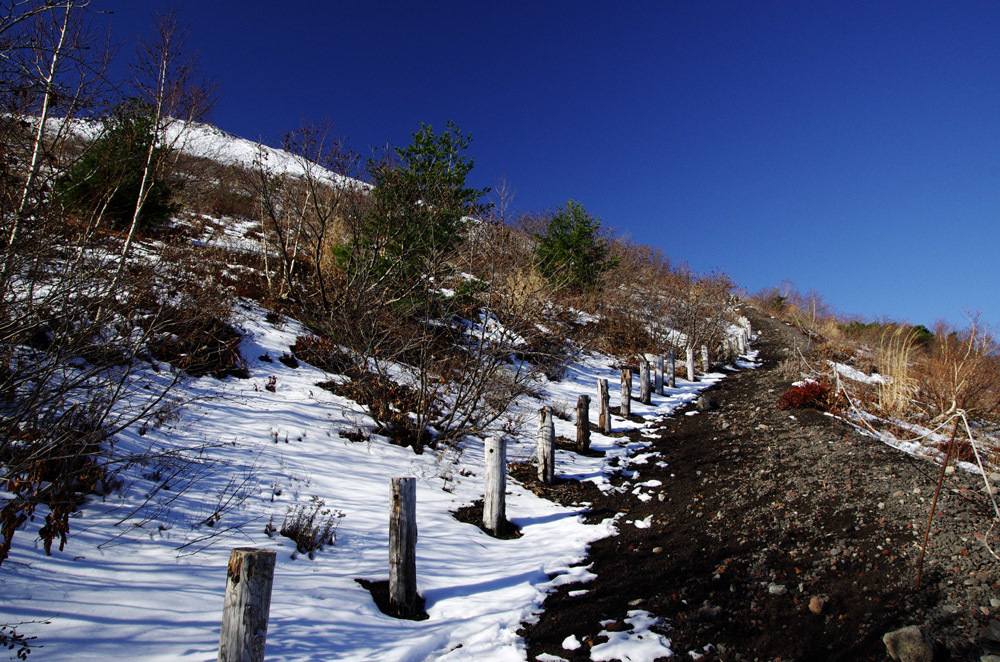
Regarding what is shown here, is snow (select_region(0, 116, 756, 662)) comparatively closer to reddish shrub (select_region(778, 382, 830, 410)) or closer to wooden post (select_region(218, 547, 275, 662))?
wooden post (select_region(218, 547, 275, 662))

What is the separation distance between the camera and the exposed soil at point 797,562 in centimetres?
314

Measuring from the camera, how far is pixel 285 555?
4.00 m

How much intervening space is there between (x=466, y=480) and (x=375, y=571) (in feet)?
9.28

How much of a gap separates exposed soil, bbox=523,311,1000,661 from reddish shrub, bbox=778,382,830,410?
7.67 feet

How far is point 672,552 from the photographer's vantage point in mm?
4656

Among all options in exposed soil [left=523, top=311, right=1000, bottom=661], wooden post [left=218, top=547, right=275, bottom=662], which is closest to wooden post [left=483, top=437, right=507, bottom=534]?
exposed soil [left=523, top=311, right=1000, bottom=661]

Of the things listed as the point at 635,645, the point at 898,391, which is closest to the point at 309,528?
the point at 635,645

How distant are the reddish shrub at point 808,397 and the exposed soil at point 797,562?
2.34 metres

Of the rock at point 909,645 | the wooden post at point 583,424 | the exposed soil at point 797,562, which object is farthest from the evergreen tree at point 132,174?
the rock at point 909,645

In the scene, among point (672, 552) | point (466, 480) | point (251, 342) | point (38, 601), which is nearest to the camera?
point (38, 601)

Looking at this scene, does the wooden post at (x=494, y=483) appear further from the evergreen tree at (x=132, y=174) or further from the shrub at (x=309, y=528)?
the evergreen tree at (x=132, y=174)

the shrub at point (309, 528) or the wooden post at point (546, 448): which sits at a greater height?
the wooden post at point (546, 448)

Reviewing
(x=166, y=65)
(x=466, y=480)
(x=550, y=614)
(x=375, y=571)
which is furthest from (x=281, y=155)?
(x=550, y=614)

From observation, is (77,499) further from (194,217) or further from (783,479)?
(194,217)
